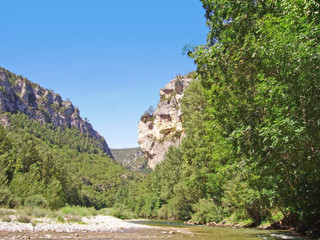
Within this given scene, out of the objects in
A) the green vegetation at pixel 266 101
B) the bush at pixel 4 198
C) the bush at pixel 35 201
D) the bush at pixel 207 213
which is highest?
the green vegetation at pixel 266 101

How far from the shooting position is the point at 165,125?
106375 mm

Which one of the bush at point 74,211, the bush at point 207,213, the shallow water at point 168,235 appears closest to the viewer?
the shallow water at point 168,235

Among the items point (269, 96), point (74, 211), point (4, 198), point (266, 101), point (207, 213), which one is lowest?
point (207, 213)

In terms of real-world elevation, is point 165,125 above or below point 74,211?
above

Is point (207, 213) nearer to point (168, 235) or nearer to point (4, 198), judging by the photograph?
point (168, 235)

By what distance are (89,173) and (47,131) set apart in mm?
58090

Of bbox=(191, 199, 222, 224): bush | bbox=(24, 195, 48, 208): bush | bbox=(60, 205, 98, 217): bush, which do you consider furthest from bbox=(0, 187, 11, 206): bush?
bbox=(191, 199, 222, 224): bush

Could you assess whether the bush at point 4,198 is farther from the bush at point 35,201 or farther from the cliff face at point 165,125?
the cliff face at point 165,125

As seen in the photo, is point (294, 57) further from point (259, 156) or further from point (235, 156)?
point (235, 156)

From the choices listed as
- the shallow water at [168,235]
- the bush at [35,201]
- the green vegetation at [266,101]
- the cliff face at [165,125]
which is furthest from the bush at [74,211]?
the cliff face at [165,125]

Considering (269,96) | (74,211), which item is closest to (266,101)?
(269,96)

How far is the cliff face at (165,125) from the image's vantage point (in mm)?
99875

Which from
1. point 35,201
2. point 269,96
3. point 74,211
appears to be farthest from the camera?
point 35,201

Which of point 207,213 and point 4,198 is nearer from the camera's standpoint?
point 4,198
